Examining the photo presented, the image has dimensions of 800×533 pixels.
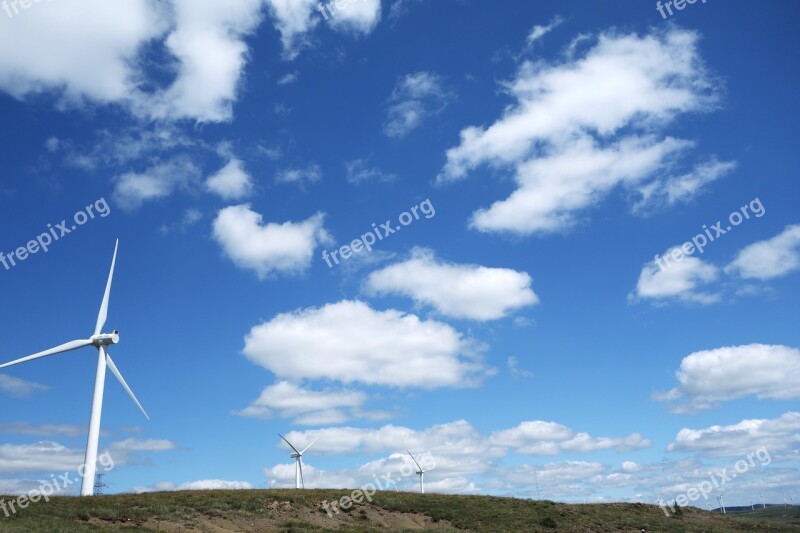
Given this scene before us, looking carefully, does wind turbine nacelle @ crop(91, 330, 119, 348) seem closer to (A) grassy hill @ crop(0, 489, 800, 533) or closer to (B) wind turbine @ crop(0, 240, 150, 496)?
(B) wind turbine @ crop(0, 240, 150, 496)

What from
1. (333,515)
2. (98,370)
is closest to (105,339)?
(98,370)

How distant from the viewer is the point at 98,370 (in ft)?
192

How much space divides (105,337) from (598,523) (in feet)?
179

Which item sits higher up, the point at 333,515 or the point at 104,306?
the point at 104,306

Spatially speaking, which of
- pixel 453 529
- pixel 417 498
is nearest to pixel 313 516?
pixel 453 529

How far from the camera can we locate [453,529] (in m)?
55.8

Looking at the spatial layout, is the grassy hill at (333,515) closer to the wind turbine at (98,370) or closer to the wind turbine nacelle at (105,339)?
the wind turbine at (98,370)

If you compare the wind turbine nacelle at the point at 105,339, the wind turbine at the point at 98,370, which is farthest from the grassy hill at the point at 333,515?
the wind turbine nacelle at the point at 105,339

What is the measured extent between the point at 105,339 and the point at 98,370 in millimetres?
4198

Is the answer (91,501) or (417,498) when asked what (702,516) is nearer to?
(417,498)

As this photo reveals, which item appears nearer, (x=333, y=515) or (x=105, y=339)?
(x=333, y=515)

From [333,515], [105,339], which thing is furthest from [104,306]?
[333,515]

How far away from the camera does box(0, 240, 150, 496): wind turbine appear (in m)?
52.9

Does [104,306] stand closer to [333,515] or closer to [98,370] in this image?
[98,370]
